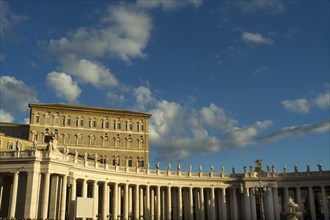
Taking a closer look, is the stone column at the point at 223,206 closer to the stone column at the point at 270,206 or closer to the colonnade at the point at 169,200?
the colonnade at the point at 169,200

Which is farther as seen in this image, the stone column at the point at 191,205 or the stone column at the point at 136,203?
the stone column at the point at 191,205

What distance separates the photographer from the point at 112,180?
75062 mm

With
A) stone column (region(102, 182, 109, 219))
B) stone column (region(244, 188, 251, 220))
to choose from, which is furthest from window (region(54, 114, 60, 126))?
stone column (region(244, 188, 251, 220))

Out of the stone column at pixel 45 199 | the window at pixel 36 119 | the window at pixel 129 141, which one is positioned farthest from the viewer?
the window at pixel 129 141

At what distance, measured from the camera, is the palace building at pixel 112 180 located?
60250 mm

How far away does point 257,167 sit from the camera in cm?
8825

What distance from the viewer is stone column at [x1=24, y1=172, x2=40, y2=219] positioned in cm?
5753

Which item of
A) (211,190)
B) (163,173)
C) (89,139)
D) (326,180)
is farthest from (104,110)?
(326,180)

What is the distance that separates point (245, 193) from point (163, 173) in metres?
18.7

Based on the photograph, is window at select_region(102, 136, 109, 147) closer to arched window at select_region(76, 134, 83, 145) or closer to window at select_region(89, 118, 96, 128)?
window at select_region(89, 118, 96, 128)

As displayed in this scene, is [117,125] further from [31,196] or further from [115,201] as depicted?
[31,196]

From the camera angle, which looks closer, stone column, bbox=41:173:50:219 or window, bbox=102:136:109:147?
stone column, bbox=41:173:50:219

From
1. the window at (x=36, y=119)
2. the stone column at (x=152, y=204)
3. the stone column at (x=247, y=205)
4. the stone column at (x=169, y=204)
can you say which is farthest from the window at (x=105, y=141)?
the stone column at (x=247, y=205)

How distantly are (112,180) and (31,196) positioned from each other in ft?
64.1
